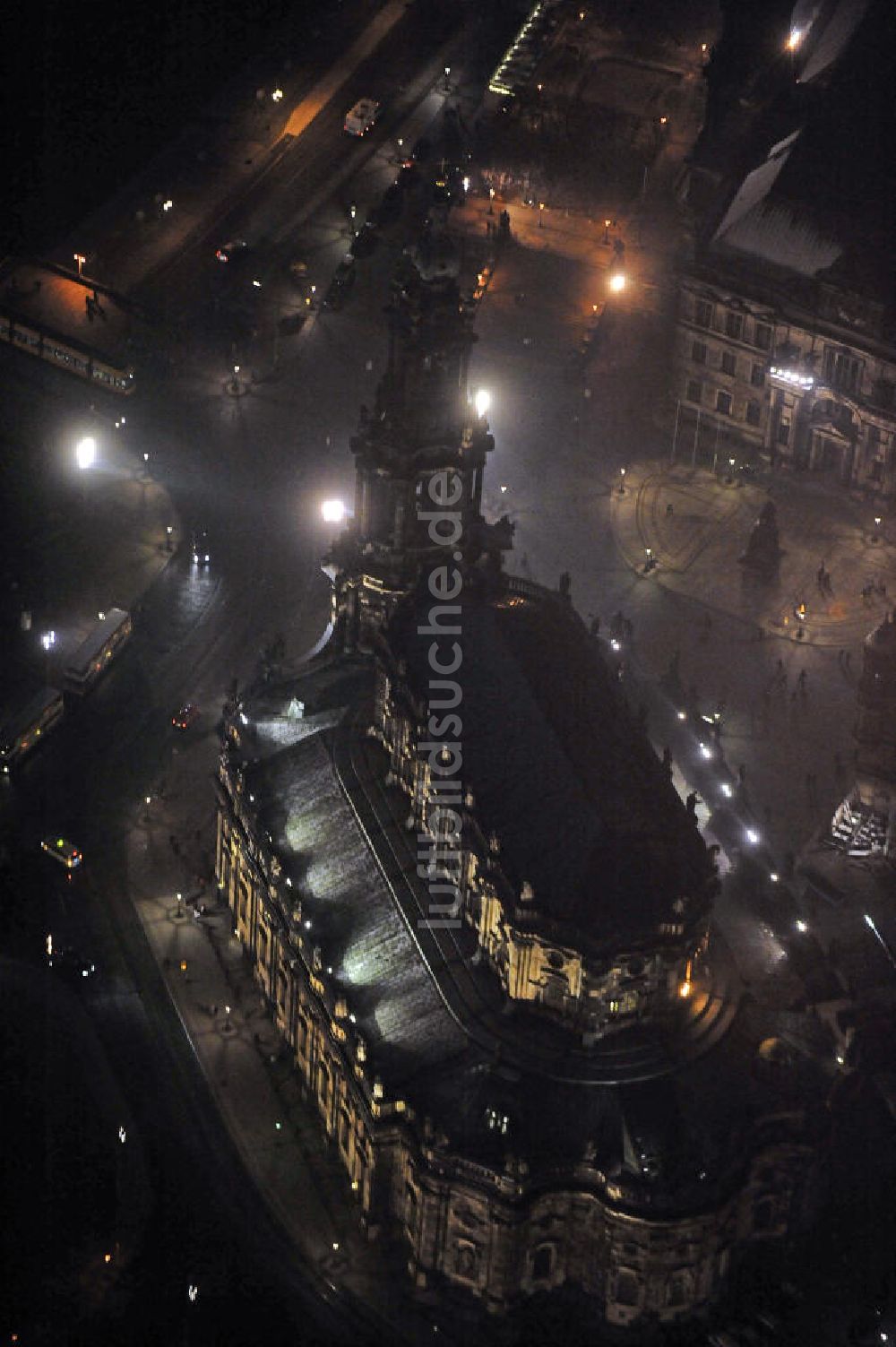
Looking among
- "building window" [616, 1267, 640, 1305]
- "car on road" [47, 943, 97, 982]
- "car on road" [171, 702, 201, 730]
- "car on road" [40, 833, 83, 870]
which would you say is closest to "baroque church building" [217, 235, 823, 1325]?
"building window" [616, 1267, 640, 1305]

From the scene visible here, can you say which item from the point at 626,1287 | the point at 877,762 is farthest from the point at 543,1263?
the point at 877,762

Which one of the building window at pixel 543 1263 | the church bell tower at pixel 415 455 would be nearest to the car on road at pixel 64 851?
the church bell tower at pixel 415 455

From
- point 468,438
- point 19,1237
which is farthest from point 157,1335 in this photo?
point 468,438

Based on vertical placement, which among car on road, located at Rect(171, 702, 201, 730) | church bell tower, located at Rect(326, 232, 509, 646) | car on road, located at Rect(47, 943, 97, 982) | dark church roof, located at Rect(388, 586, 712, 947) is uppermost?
church bell tower, located at Rect(326, 232, 509, 646)

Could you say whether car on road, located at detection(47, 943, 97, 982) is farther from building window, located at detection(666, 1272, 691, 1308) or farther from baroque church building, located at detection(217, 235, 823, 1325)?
building window, located at detection(666, 1272, 691, 1308)

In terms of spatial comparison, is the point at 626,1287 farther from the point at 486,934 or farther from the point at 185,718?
the point at 185,718
